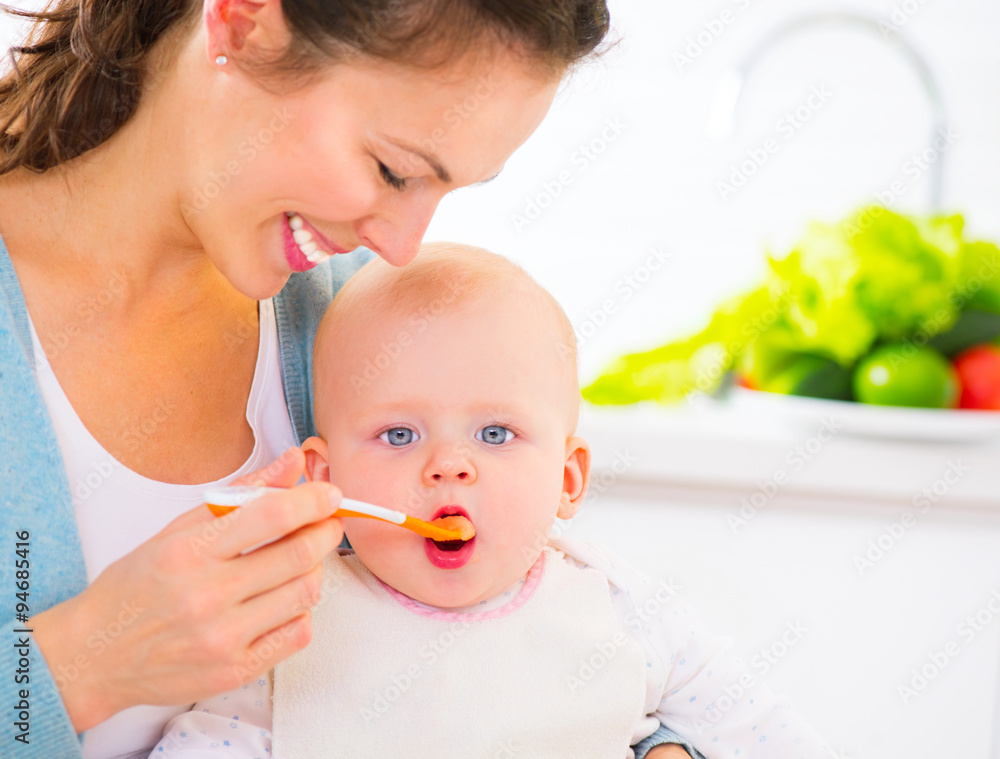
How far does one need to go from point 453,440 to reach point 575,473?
0.20 metres

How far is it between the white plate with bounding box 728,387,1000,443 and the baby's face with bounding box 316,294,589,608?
984 mm

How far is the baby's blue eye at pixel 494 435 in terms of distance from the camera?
0.99m

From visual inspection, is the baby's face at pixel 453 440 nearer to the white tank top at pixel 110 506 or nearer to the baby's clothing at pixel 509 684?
the baby's clothing at pixel 509 684

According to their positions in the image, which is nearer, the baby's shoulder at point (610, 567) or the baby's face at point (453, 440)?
Result: the baby's face at point (453, 440)

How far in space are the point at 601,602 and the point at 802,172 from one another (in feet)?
5.81

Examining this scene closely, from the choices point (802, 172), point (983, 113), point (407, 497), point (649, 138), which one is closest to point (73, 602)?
point (407, 497)

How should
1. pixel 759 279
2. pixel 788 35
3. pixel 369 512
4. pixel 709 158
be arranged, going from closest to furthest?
pixel 369 512 < pixel 788 35 < pixel 759 279 < pixel 709 158

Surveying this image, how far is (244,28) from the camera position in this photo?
88cm

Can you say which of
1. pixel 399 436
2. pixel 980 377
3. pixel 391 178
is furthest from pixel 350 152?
pixel 980 377

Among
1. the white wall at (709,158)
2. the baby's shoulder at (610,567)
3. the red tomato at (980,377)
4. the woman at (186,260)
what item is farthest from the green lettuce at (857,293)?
the woman at (186,260)

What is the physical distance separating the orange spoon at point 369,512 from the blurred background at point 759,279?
975 millimetres

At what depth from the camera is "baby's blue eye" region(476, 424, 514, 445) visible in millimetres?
988

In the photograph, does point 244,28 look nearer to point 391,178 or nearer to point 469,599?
point 391,178

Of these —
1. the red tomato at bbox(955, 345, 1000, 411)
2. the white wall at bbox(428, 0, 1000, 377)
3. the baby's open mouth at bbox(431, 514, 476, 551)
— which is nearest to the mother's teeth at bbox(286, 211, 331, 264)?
the baby's open mouth at bbox(431, 514, 476, 551)
